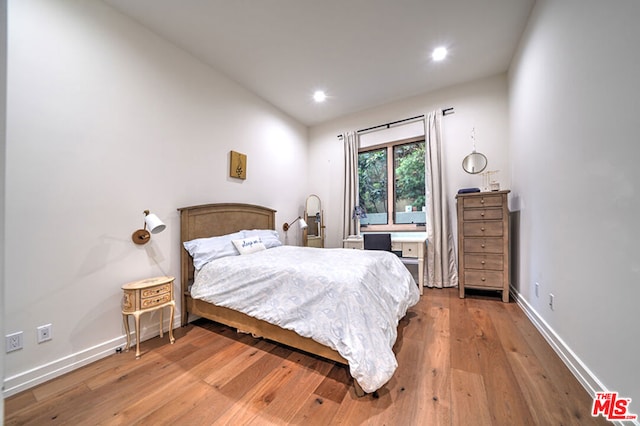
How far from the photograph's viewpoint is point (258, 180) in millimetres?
3504

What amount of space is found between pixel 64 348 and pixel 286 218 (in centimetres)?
283

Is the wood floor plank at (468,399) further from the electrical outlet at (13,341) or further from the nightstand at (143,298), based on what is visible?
the electrical outlet at (13,341)

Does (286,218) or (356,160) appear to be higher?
(356,160)

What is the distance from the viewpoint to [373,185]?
13.8ft

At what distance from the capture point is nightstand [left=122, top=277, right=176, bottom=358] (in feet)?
6.09

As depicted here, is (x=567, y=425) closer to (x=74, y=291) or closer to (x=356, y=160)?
(x=74, y=291)

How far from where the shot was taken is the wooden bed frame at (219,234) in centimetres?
167

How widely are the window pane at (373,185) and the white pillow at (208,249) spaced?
241 cm

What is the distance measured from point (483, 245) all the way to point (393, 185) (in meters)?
1.64

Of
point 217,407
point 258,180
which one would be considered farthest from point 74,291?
point 258,180

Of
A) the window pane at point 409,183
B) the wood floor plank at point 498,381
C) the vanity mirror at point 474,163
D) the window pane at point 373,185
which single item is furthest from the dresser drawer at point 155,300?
the vanity mirror at point 474,163

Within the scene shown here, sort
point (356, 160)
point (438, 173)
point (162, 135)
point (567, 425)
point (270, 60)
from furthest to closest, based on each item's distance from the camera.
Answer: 1. point (356, 160)
2. point (438, 173)
3. point (270, 60)
4. point (162, 135)
5. point (567, 425)

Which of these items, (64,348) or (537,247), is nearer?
(64,348)

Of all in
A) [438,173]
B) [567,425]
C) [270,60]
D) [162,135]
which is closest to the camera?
[567,425]
